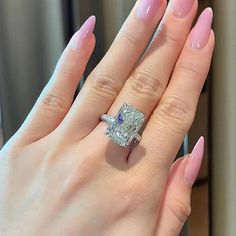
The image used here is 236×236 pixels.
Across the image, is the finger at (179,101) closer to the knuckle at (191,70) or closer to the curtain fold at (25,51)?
the knuckle at (191,70)

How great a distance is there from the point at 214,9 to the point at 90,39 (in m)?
0.19

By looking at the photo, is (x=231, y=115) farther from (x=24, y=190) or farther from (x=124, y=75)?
(x=24, y=190)

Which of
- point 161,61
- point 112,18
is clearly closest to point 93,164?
point 161,61

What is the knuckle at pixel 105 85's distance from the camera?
26.0 inches

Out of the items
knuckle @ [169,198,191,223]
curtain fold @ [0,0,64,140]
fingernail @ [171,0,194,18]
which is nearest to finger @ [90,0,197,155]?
fingernail @ [171,0,194,18]

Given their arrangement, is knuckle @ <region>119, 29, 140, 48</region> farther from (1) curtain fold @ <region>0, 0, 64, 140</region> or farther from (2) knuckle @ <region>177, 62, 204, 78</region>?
(1) curtain fold @ <region>0, 0, 64, 140</region>

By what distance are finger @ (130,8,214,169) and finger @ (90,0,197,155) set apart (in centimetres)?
1

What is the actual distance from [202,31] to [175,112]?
4.0 inches

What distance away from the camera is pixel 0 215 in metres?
0.64

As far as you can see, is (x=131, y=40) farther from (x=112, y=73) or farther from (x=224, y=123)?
(x=224, y=123)

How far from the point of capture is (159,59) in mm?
657

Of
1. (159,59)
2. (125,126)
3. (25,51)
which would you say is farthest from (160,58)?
(25,51)

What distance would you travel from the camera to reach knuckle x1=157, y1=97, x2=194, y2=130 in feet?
2.14

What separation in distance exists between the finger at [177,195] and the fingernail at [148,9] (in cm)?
17
